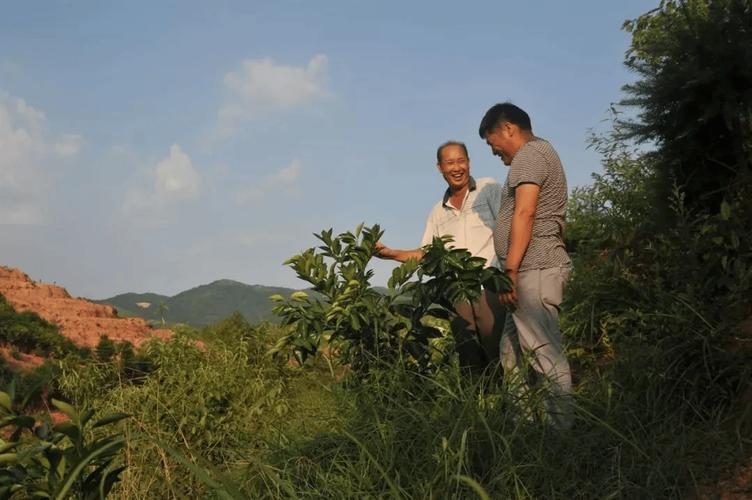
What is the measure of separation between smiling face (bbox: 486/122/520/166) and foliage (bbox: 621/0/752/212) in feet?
5.52

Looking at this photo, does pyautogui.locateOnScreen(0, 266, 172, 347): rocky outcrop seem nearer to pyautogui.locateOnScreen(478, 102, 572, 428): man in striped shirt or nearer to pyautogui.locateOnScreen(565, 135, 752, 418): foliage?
pyautogui.locateOnScreen(565, 135, 752, 418): foliage

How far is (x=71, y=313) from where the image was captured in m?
12.9

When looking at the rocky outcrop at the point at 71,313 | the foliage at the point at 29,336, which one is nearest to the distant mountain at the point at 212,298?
the rocky outcrop at the point at 71,313

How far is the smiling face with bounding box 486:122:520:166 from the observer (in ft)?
14.2

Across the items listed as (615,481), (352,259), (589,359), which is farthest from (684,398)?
(589,359)

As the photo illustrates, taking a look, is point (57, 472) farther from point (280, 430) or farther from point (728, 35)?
point (728, 35)

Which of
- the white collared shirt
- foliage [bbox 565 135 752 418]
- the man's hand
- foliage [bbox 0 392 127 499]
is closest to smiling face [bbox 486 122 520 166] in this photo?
the white collared shirt

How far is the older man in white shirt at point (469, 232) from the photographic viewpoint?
4.64 meters

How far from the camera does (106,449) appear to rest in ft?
5.05

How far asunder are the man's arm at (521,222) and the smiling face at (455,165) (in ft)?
2.62

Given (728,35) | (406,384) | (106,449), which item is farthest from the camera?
(728,35)

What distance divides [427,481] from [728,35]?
14.3 ft

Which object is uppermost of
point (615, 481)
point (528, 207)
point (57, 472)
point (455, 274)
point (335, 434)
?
point (528, 207)

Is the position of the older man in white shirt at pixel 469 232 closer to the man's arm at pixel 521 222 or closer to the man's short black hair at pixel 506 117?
the man's short black hair at pixel 506 117
